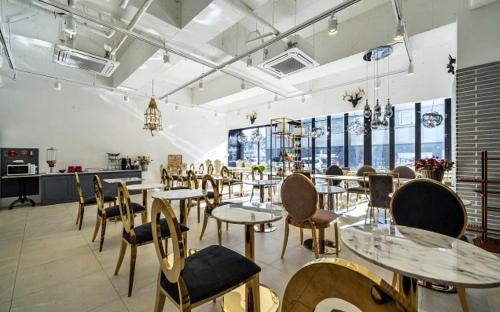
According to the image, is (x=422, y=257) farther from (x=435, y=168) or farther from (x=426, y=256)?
(x=435, y=168)

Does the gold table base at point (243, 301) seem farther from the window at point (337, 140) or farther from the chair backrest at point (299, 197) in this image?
the window at point (337, 140)

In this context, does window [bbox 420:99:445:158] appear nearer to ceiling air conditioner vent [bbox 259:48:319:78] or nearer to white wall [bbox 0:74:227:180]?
ceiling air conditioner vent [bbox 259:48:319:78]

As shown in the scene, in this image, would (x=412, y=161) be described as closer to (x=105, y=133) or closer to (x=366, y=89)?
(x=366, y=89)

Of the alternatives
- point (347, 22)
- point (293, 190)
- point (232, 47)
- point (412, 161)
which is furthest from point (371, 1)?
point (412, 161)

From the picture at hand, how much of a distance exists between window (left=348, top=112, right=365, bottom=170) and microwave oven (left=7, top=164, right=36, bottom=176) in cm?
892

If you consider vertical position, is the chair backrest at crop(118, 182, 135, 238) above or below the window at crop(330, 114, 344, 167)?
below

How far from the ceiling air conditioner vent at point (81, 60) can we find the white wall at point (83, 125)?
2935 millimetres

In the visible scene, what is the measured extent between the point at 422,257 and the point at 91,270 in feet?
9.97

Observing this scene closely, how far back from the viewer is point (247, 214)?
179 cm

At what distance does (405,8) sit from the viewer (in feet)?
12.5

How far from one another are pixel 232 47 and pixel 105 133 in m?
5.16

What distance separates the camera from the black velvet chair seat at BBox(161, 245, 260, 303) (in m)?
1.24

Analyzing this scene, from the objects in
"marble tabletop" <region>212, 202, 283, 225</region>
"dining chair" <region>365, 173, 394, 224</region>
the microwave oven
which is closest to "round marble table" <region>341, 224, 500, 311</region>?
"marble tabletop" <region>212, 202, 283, 225</region>

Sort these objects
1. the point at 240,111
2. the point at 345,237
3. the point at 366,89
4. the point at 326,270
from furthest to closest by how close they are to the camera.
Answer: the point at 240,111
the point at 366,89
the point at 345,237
the point at 326,270
